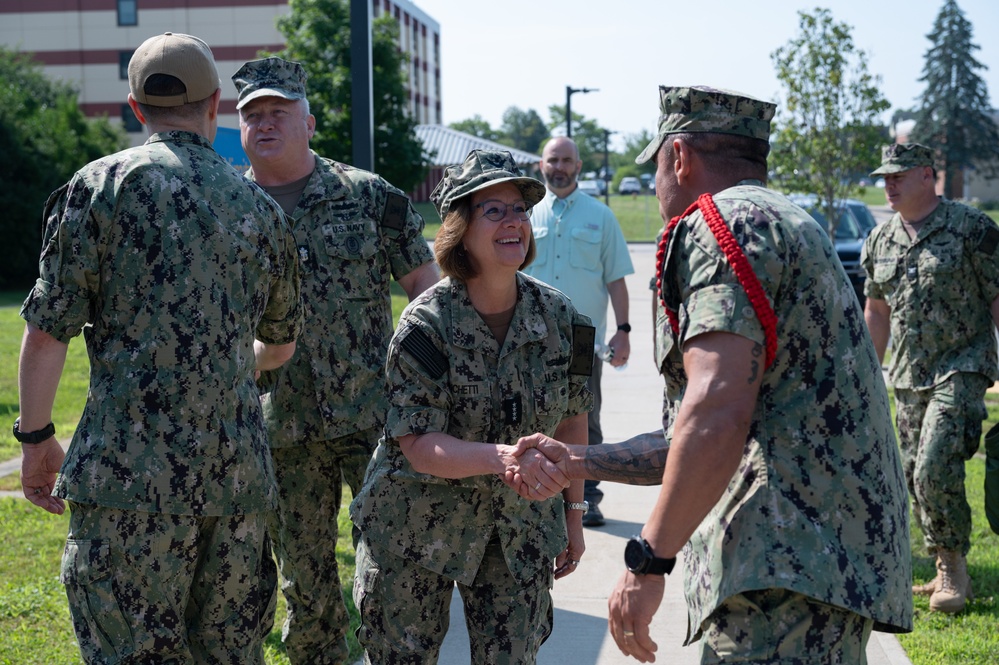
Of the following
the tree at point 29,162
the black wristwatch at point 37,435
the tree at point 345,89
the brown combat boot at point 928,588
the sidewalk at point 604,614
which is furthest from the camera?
the tree at point 345,89

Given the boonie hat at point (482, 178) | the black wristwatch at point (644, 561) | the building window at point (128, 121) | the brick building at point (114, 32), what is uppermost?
the brick building at point (114, 32)

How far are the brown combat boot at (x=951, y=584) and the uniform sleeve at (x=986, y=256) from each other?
4.49ft

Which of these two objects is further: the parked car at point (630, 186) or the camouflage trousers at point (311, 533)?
the parked car at point (630, 186)

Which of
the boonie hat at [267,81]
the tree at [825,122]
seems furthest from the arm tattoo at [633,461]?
the tree at [825,122]

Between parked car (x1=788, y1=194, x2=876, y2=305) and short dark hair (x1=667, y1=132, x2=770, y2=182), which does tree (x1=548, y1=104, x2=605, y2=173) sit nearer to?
parked car (x1=788, y1=194, x2=876, y2=305)

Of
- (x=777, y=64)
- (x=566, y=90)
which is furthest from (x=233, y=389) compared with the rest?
(x=566, y=90)

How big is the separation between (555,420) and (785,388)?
1170 millimetres

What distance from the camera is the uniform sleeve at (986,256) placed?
18.8ft

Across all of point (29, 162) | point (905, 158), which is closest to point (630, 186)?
point (29, 162)

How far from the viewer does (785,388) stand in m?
2.46

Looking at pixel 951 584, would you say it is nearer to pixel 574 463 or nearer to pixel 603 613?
pixel 603 613

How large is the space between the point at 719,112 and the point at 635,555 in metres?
1.08

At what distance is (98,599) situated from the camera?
3055 mm

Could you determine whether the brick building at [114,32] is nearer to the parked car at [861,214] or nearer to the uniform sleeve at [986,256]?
the parked car at [861,214]
